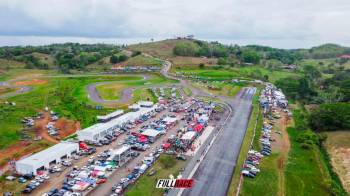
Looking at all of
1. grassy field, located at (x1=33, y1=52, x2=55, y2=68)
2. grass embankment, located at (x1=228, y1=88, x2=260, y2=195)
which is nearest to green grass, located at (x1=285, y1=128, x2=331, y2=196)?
grass embankment, located at (x1=228, y1=88, x2=260, y2=195)

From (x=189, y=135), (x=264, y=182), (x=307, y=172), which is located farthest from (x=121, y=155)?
(x=307, y=172)

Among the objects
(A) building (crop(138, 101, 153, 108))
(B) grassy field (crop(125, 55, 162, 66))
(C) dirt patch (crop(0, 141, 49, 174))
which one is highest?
(B) grassy field (crop(125, 55, 162, 66))

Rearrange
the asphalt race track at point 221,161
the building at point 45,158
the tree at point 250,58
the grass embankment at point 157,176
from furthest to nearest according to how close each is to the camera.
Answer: the tree at point 250,58 < the building at point 45,158 < the asphalt race track at point 221,161 < the grass embankment at point 157,176

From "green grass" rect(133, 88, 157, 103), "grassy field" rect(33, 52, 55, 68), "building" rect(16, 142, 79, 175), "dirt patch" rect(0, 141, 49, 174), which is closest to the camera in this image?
"building" rect(16, 142, 79, 175)

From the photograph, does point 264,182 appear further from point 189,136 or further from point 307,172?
point 189,136

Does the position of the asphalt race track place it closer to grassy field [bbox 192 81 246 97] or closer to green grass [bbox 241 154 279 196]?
green grass [bbox 241 154 279 196]

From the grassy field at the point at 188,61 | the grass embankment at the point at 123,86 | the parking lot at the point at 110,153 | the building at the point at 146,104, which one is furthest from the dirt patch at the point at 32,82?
the grassy field at the point at 188,61

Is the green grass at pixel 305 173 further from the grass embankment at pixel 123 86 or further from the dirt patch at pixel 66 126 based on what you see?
the grass embankment at pixel 123 86
